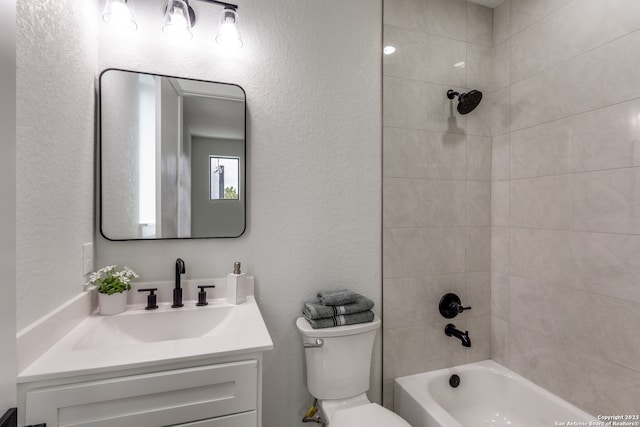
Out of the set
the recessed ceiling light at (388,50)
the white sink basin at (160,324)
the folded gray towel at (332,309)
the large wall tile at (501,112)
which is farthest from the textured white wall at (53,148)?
the large wall tile at (501,112)

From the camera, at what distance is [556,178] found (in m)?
1.61

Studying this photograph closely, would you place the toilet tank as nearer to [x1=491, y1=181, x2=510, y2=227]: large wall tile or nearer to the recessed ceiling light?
[x1=491, y1=181, x2=510, y2=227]: large wall tile

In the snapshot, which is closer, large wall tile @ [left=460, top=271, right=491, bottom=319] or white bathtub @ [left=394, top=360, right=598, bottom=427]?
white bathtub @ [left=394, top=360, right=598, bottom=427]

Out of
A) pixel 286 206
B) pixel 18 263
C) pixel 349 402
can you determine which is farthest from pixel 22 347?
pixel 349 402

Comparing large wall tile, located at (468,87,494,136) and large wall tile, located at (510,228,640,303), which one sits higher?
large wall tile, located at (468,87,494,136)

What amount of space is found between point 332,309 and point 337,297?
2.5 inches

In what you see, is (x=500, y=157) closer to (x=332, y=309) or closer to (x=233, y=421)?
(x=332, y=309)

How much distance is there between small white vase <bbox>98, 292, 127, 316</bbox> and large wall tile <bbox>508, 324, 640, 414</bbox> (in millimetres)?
2042

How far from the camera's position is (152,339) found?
127 cm

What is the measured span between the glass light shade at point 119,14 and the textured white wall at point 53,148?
2.7 inches

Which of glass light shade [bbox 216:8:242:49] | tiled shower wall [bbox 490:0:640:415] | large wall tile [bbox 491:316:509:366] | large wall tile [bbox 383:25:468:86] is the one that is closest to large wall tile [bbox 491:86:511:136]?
tiled shower wall [bbox 490:0:640:415]

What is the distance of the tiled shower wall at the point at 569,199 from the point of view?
134 centimetres

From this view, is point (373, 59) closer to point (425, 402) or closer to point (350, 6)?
point (350, 6)

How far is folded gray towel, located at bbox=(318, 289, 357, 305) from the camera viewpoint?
1491mm
